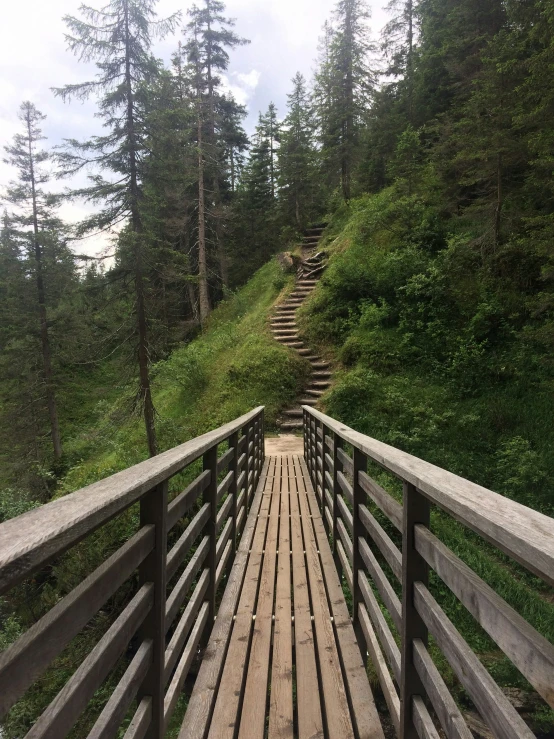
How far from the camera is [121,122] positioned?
10133 mm

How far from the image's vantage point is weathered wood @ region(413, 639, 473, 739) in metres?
1.29

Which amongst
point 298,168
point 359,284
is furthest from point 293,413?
point 298,168

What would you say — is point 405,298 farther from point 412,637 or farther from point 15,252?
point 15,252

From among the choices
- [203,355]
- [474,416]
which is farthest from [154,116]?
[474,416]

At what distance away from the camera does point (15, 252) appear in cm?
1686

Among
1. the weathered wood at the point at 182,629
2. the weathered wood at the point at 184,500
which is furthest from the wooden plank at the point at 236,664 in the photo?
the weathered wood at the point at 184,500

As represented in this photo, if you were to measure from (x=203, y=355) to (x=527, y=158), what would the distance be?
11119 mm

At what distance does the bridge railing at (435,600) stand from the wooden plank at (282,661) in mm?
486

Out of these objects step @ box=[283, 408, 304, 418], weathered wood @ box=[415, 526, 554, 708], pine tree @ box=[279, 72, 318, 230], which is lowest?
step @ box=[283, 408, 304, 418]

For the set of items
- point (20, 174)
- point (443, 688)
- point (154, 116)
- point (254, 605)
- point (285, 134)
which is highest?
point (285, 134)

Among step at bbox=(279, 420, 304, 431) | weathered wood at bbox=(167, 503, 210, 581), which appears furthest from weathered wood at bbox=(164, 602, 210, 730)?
step at bbox=(279, 420, 304, 431)

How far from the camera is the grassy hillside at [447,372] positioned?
549 centimetres

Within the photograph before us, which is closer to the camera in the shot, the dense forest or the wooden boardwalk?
the wooden boardwalk

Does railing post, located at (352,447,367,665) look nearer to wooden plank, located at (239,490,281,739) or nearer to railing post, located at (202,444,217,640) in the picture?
wooden plank, located at (239,490,281,739)
